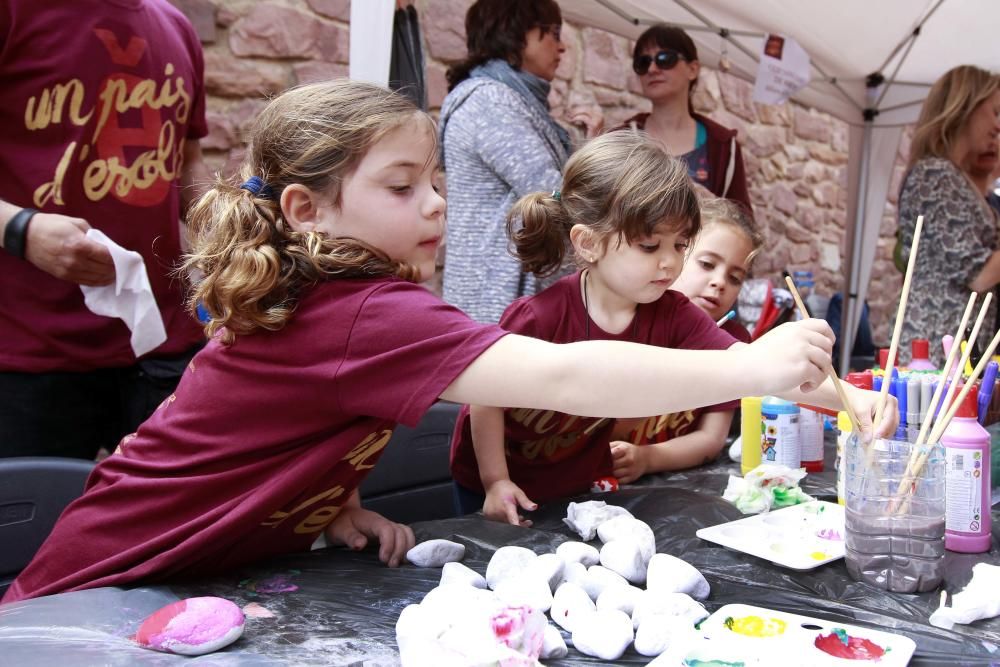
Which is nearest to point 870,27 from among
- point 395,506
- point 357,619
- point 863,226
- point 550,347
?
point 863,226

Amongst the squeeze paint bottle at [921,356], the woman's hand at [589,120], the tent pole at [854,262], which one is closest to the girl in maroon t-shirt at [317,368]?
the squeeze paint bottle at [921,356]

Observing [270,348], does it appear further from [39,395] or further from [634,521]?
[39,395]

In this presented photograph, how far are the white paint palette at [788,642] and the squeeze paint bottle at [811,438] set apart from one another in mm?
681

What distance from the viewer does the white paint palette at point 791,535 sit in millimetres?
993

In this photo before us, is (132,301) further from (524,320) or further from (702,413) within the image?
(702,413)

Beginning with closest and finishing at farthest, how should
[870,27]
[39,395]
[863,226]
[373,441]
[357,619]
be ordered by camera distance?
[357,619] < [373,441] < [39,395] < [870,27] < [863,226]

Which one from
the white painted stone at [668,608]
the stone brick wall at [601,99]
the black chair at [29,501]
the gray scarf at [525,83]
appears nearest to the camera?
the white painted stone at [668,608]

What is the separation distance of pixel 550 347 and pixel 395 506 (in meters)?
0.78

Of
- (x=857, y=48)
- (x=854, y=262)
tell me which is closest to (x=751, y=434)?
(x=857, y=48)

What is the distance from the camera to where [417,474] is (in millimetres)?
1622

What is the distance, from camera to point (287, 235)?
1032 millimetres

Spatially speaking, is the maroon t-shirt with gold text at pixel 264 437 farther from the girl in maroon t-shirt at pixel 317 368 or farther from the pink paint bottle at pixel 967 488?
the pink paint bottle at pixel 967 488

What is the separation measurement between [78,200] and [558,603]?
3.78 feet

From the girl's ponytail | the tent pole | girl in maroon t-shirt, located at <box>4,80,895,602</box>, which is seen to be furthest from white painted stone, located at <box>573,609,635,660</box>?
the tent pole
